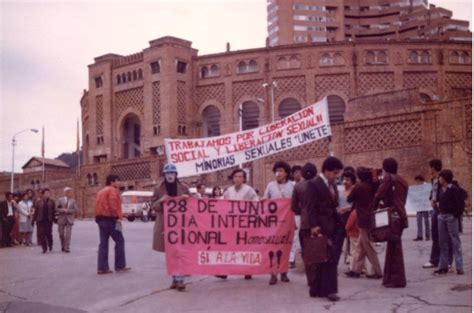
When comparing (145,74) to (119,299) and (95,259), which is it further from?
(119,299)

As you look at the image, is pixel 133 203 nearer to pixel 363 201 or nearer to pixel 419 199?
pixel 419 199

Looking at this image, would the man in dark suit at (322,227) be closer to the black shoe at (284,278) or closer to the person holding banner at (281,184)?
the black shoe at (284,278)

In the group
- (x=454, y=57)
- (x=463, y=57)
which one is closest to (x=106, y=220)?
(x=454, y=57)

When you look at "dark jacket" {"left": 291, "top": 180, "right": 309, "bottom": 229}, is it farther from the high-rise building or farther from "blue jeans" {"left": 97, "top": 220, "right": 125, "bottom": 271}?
the high-rise building

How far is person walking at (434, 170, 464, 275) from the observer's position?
9156 millimetres

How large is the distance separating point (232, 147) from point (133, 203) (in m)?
32.9

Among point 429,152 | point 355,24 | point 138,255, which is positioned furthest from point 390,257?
point 355,24

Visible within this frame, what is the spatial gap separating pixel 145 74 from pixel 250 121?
34.1 feet

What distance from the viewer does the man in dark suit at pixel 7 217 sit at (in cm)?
1925

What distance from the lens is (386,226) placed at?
8.26m

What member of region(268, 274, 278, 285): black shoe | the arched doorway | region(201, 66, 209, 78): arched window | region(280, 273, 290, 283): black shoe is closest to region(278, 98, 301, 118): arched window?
region(201, 66, 209, 78): arched window

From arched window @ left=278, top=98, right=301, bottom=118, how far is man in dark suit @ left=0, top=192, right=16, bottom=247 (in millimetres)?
34994

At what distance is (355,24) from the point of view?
9081 cm

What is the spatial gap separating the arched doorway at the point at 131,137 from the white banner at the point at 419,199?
44.3 metres
